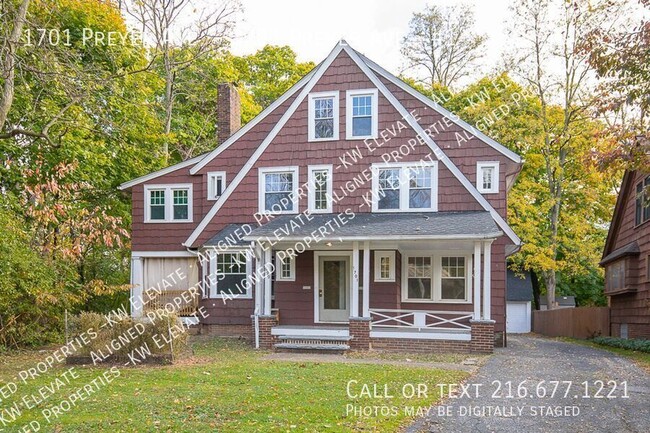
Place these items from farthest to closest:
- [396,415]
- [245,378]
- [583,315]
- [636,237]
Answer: [583,315], [636,237], [245,378], [396,415]

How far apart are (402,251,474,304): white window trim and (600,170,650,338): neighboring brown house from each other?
522 centimetres

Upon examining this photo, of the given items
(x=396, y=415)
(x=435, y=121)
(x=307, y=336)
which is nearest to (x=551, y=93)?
(x=435, y=121)

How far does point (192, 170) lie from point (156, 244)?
2.75 metres

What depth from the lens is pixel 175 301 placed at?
1781 cm

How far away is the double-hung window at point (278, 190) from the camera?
55.2 ft

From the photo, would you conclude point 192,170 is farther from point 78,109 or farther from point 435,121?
point 435,121

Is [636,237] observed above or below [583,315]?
above

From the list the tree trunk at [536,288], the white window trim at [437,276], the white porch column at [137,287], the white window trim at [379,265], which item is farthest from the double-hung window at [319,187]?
the tree trunk at [536,288]

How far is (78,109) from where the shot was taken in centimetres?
1616

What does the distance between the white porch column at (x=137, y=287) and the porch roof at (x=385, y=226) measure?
17.0 ft

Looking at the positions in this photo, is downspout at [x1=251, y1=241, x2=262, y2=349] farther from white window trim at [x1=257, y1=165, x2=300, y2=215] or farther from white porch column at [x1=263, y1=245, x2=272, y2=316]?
white window trim at [x1=257, y1=165, x2=300, y2=215]

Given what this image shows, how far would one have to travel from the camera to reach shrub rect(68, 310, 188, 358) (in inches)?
453

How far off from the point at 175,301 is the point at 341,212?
6.22 m

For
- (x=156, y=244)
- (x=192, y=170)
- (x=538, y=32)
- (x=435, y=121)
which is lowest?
(x=156, y=244)
